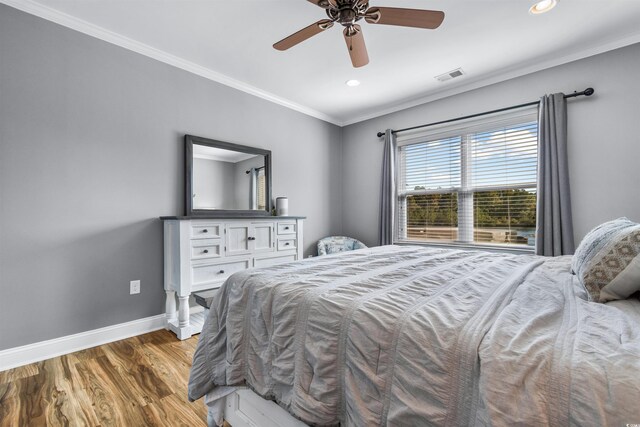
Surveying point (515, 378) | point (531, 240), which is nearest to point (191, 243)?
point (515, 378)

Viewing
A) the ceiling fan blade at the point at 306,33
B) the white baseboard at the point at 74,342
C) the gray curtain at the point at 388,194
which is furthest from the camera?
the gray curtain at the point at 388,194

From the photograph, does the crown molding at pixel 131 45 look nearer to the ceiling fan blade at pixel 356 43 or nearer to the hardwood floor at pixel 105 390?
the ceiling fan blade at pixel 356 43

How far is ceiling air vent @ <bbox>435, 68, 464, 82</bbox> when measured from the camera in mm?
3086

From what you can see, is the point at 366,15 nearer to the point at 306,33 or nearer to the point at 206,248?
the point at 306,33

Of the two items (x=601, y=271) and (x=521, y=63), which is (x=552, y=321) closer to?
(x=601, y=271)

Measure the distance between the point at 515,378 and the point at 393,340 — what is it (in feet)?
0.96

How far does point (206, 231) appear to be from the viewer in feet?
8.79

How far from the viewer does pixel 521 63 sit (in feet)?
9.62

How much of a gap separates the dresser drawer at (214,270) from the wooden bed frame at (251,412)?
1.40 meters

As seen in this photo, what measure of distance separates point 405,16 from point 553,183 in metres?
2.18

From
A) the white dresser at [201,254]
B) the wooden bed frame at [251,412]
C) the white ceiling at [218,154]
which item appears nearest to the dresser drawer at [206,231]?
the white dresser at [201,254]

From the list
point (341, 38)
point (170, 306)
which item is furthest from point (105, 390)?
point (341, 38)

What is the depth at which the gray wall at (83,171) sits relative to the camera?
2.06 m

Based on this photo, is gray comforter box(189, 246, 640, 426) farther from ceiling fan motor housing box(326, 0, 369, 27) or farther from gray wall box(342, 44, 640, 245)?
gray wall box(342, 44, 640, 245)
